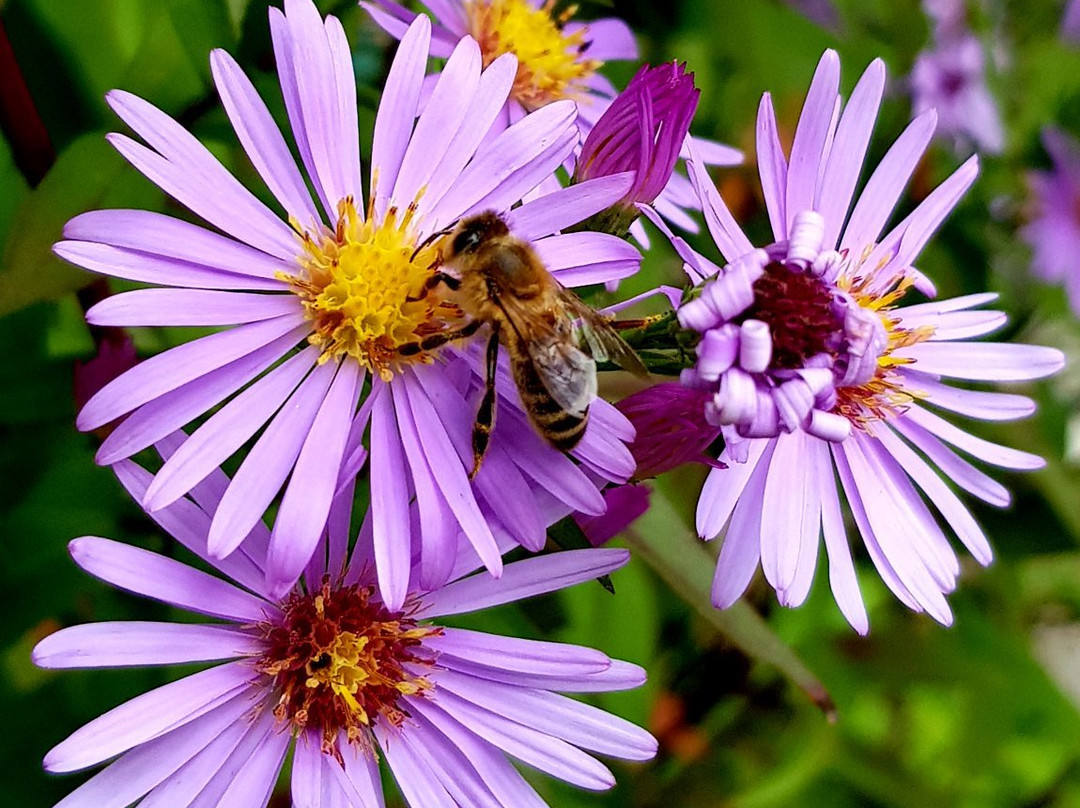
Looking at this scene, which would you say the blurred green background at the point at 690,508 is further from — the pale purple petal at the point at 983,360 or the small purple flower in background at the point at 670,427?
the pale purple petal at the point at 983,360

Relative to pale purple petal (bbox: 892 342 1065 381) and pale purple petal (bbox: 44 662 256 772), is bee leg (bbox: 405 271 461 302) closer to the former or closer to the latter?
pale purple petal (bbox: 44 662 256 772)

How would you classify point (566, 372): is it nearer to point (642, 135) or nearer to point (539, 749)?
point (642, 135)

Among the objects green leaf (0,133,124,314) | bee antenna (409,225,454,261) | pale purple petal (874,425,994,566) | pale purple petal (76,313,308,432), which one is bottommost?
pale purple petal (874,425,994,566)

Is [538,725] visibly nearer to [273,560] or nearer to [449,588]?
[449,588]

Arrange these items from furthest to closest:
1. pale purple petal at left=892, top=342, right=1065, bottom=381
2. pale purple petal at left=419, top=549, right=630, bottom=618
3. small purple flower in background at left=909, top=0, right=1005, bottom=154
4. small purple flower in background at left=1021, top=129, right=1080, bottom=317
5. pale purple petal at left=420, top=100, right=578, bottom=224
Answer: small purple flower in background at left=1021, top=129, right=1080, bottom=317 → small purple flower in background at left=909, top=0, right=1005, bottom=154 → pale purple petal at left=892, top=342, right=1065, bottom=381 → pale purple petal at left=420, top=100, right=578, bottom=224 → pale purple petal at left=419, top=549, right=630, bottom=618

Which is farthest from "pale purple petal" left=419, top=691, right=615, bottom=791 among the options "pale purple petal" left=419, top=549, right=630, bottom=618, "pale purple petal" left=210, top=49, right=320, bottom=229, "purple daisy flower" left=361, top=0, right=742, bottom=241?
"purple daisy flower" left=361, top=0, right=742, bottom=241

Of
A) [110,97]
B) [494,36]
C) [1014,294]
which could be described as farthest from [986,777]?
[110,97]
